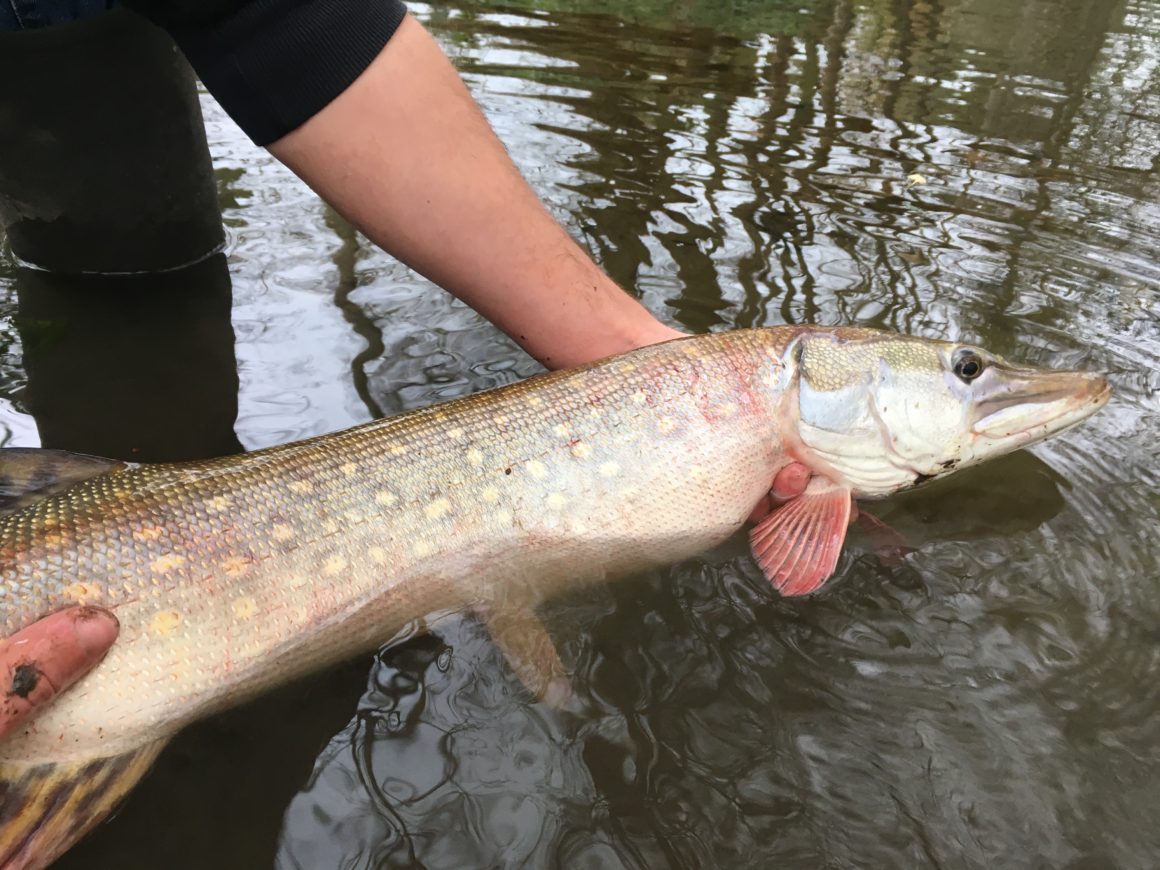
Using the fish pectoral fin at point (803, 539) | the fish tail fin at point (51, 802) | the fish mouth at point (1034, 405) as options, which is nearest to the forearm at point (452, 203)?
the fish pectoral fin at point (803, 539)

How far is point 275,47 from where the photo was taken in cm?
184

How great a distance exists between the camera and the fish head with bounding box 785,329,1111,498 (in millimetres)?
2236

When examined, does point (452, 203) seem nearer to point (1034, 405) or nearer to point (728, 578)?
point (728, 578)

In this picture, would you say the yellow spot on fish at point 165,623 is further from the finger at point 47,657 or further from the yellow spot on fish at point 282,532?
the yellow spot on fish at point 282,532

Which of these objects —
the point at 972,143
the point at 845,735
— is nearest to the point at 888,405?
the point at 845,735

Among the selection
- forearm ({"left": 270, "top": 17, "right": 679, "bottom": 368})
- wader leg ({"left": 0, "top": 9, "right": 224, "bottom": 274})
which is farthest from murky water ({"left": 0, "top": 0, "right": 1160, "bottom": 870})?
forearm ({"left": 270, "top": 17, "right": 679, "bottom": 368})

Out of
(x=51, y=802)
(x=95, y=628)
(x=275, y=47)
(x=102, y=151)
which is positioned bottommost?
(x=51, y=802)

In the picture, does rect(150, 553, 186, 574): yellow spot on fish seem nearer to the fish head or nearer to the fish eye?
the fish head

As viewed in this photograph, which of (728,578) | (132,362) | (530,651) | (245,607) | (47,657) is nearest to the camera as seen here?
(47,657)

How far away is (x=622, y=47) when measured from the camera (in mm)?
7406

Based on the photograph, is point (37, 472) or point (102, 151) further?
point (102, 151)

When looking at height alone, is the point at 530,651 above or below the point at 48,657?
below

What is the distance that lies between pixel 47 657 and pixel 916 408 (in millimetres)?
2031

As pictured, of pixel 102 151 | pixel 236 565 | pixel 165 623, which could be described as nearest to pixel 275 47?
pixel 236 565
